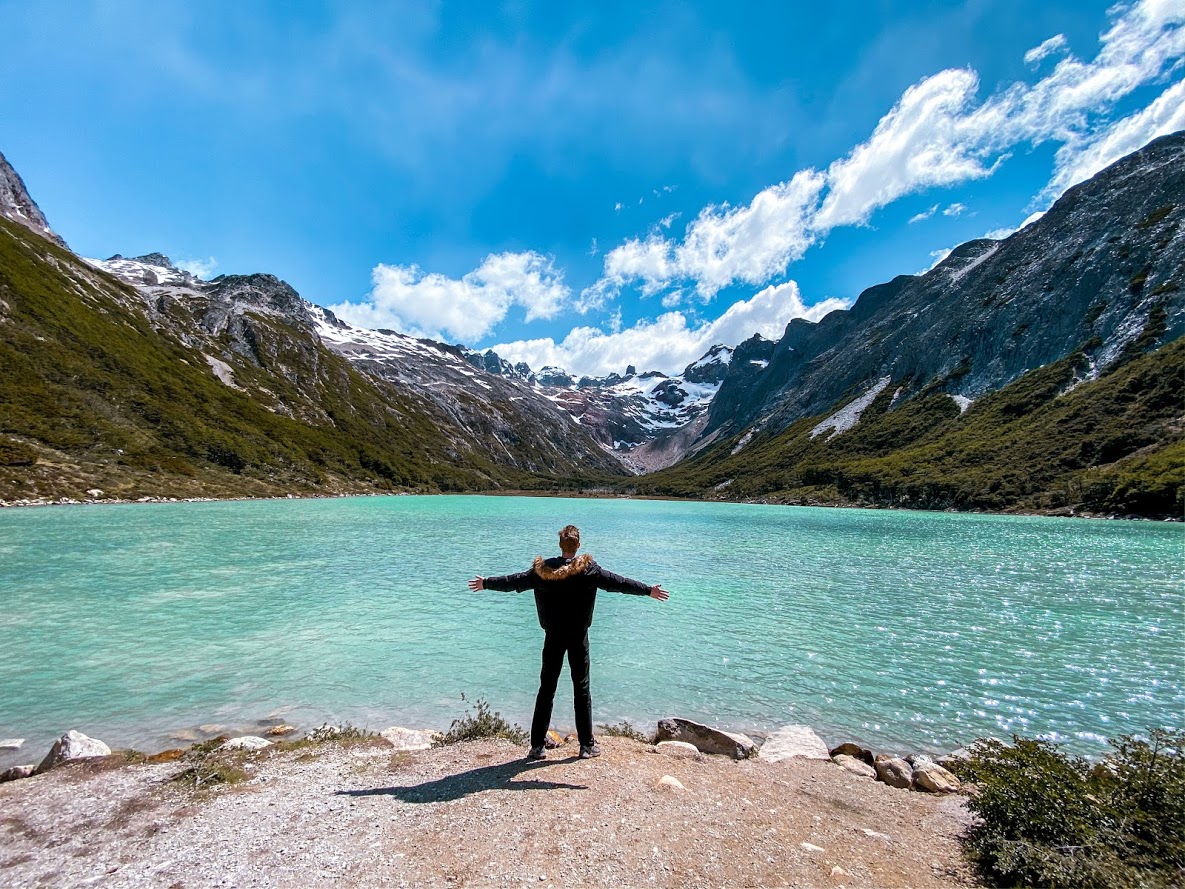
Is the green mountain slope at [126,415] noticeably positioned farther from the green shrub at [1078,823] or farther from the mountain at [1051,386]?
the mountain at [1051,386]

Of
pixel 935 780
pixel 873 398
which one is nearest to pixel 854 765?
pixel 935 780

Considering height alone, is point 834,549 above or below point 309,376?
below

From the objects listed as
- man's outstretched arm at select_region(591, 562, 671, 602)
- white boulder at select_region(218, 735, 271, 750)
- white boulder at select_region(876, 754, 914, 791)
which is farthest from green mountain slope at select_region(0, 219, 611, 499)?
white boulder at select_region(876, 754, 914, 791)

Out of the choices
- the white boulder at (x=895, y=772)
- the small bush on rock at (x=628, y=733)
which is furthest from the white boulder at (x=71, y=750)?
the white boulder at (x=895, y=772)

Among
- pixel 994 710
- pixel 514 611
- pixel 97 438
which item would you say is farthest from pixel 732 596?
pixel 97 438

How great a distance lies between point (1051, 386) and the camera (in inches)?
4958

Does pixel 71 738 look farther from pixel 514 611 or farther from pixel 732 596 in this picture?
pixel 732 596

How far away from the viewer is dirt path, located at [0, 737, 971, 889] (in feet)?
18.9

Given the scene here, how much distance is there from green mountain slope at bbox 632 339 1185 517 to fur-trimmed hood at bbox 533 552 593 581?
290ft

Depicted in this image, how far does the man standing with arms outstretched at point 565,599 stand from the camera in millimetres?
8484

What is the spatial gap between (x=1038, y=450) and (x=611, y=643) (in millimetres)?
117514

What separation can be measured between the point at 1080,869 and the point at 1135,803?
6.51ft

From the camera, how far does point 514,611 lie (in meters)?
24.1

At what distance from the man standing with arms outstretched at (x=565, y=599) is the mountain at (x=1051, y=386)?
88142mm
